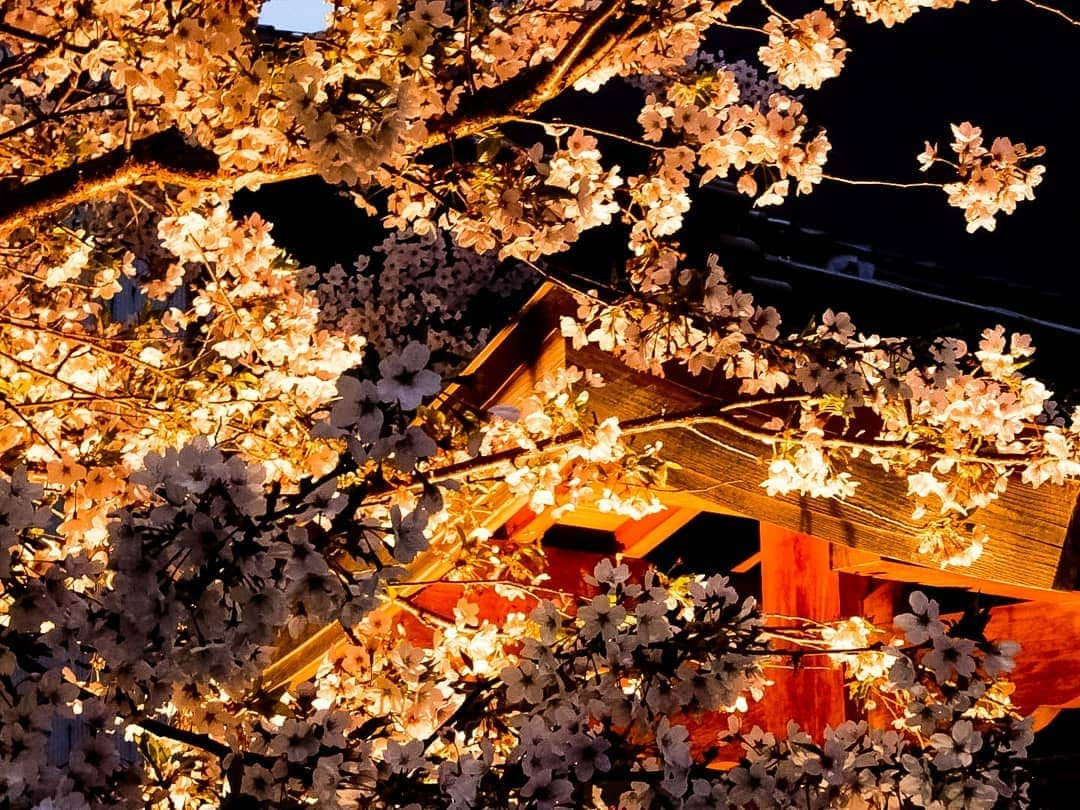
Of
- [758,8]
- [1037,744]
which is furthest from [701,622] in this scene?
[758,8]

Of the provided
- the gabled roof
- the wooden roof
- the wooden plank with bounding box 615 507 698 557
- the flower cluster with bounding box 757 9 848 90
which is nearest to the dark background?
the wooden plank with bounding box 615 507 698 557

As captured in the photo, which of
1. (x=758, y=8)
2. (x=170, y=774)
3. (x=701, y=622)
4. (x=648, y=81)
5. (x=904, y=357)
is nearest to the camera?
(x=701, y=622)

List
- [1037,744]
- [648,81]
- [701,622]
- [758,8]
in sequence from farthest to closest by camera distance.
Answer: [758,8]
[648,81]
[1037,744]
[701,622]

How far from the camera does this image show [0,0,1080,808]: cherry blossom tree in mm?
2428

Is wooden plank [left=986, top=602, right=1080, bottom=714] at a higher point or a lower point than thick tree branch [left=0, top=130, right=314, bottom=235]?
lower

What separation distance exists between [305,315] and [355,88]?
2560mm

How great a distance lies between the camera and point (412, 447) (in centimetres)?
234

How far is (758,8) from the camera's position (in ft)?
55.8

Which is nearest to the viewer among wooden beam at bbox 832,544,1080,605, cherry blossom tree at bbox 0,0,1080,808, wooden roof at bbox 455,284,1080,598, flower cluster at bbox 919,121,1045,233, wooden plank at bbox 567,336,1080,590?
cherry blossom tree at bbox 0,0,1080,808

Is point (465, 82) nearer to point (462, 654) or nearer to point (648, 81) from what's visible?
point (462, 654)

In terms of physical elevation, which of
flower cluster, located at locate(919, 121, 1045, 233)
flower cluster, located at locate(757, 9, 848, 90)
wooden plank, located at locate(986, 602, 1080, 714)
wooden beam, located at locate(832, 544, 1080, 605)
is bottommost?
wooden plank, located at locate(986, 602, 1080, 714)

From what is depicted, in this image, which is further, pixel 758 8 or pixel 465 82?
pixel 758 8

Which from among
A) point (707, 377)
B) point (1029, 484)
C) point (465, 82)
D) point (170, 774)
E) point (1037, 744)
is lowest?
point (1037, 744)

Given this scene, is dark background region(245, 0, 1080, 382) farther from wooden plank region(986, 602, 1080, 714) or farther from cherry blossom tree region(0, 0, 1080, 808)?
wooden plank region(986, 602, 1080, 714)
